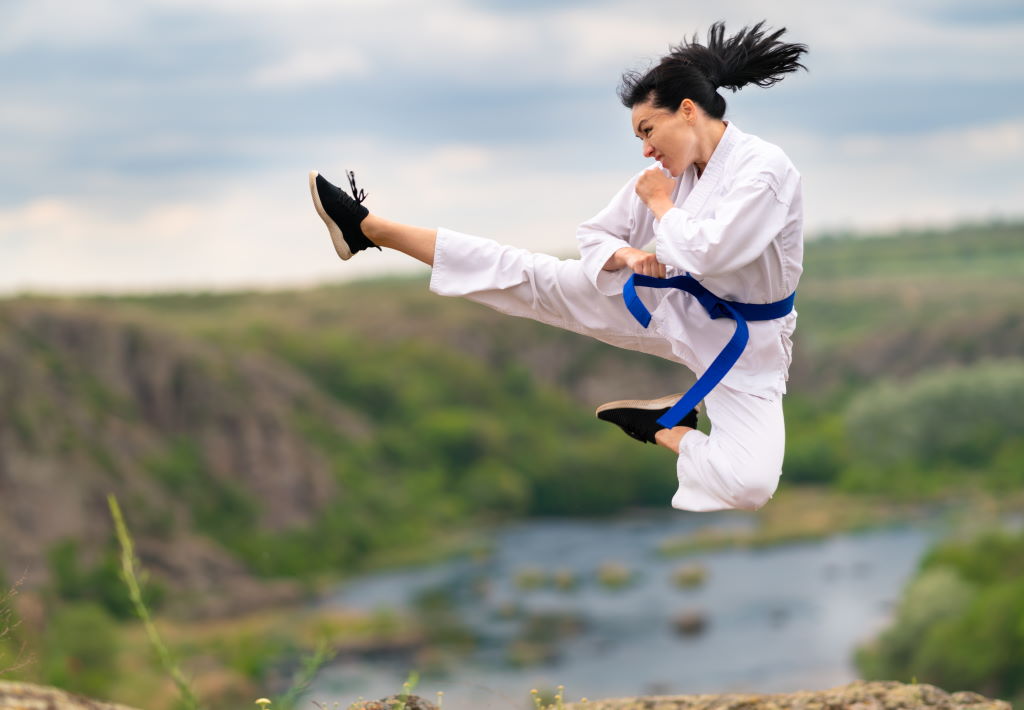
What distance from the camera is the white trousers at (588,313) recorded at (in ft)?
17.6

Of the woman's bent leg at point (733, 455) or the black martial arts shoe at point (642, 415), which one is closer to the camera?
the woman's bent leg at point (733, 455)

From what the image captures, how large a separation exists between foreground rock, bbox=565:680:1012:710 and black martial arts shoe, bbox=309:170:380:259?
261cm


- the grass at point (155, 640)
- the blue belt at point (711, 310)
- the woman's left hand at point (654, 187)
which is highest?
the woman's left hand at point (654, 187)

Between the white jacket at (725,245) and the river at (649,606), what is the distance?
2692 inches

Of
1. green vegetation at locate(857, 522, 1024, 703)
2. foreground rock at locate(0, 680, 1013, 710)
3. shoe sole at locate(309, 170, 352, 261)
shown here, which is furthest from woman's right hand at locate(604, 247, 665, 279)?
green vegetation at locate(857, 522, 1024, 703)

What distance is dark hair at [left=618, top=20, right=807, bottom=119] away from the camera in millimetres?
5301

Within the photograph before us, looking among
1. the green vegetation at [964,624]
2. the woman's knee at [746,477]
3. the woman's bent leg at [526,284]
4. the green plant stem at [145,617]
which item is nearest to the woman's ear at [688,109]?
the woman's bent leg at [526,284]

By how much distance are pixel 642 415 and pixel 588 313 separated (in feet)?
2.00

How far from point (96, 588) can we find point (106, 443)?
12.0 meters

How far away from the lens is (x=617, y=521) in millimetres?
108312

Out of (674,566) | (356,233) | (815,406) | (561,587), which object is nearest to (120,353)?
(561,587)

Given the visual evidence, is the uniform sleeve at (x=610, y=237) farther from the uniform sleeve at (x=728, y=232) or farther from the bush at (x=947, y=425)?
the bush at (x=947, y=425)

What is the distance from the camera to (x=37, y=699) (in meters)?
4.40

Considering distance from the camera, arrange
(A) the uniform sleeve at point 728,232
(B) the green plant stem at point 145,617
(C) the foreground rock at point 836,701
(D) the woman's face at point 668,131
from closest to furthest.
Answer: (B) the green plant stem at point 145,617 < (A) the uniform sleeve at point 728,232 < (D) the woman's face at point 668,131 < (C) the foreground rock at point 836,701
